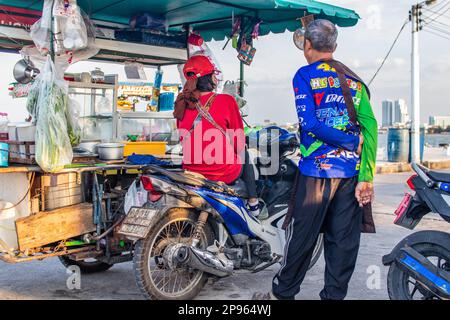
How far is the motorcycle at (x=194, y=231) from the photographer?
3740 mm

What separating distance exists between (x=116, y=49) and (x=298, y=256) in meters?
2.82

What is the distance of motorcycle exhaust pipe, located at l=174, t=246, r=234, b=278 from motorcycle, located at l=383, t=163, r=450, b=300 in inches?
45.2

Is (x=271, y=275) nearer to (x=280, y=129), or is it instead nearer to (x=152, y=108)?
(x=280, y=129)

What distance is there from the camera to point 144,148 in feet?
15.8

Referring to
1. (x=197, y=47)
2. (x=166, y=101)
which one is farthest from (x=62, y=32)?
(x=166, y=101)

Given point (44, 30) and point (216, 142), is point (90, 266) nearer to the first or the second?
point (216, 142)

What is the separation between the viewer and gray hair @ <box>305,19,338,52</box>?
10.8ft

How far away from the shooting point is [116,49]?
16.9ft

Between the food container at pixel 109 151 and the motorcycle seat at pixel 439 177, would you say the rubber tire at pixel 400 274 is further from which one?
the food container at pixel 109 151

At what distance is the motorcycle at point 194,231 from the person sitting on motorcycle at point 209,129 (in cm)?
15

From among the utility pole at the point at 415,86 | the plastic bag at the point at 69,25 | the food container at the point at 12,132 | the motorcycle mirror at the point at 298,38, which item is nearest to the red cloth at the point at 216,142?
the plastic bag at the point at 69,25

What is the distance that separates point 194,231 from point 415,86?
13143 mm

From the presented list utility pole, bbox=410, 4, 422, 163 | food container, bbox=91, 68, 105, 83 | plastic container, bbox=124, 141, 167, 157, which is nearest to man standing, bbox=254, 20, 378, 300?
plastic container, bbox=124, 141, 167, 157

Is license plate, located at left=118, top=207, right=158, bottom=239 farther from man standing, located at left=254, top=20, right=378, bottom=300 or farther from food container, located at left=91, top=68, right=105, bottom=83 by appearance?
food container, located at left=91, top=68, right=105, bottom=83
